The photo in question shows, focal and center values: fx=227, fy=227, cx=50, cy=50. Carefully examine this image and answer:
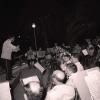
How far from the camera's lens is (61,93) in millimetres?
3969

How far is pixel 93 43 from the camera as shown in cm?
719

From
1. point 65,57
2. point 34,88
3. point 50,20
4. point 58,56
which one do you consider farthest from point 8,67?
point 34,88

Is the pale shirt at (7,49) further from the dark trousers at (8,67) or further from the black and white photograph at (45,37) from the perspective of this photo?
the dark trousers at (8,67)

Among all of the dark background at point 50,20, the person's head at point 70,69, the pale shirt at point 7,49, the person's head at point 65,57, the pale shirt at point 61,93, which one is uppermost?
the dark background at point 50,20

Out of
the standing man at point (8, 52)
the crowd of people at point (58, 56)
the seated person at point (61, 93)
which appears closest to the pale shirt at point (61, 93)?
the seated person at point (61, 93)

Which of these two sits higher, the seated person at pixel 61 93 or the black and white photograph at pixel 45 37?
the black and white photograph at pixel 45 37

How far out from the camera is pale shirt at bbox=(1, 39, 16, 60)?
6.70 m

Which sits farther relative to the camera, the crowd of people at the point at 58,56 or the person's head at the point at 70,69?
the crowd of people at the point at 58,56

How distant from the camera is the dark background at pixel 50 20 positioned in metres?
6.99

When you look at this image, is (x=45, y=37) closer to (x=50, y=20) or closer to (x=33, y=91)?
(x=50, y=20)

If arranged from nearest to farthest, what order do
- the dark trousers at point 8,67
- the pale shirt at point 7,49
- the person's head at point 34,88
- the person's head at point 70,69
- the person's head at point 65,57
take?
the person's head at point 34,88 < the person's head at point 70,69 < the person's head at point 65,57 < the pale shirt at point 7,49 < the dark trousers at point 8,67

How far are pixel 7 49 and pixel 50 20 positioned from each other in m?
1.73

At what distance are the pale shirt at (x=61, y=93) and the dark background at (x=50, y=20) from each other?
12.0 feet

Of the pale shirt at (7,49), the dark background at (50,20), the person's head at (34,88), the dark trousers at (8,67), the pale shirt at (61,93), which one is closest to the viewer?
the pale shirt at (61,93)
